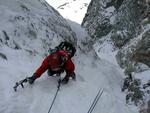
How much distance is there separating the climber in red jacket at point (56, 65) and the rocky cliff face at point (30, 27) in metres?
1.47

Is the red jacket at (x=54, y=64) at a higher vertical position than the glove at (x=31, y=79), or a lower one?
higher

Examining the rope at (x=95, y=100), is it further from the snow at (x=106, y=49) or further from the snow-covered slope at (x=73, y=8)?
the snow-covered slope at (x=73, y=8)

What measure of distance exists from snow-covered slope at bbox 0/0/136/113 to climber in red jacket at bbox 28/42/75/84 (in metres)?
0.27

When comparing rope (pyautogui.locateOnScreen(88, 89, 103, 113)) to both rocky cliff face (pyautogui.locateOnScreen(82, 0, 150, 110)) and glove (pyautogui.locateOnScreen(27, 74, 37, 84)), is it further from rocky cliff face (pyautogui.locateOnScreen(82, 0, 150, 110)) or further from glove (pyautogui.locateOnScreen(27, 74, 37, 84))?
rocky cliff face (pyautogui.locateOnScreen(82, 0, 150, 110))

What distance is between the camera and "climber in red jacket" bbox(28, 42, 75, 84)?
10797 millimetres

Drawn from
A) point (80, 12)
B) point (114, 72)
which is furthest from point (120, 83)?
point (80, 12)

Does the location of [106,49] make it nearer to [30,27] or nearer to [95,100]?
[30,27]

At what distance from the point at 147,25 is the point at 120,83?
15.9 ft

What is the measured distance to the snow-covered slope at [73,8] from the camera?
123 feet

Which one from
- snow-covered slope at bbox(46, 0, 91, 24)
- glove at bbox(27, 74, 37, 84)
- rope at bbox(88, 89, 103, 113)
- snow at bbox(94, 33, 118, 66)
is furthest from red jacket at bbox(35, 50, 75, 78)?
snow-covered slope at bbox(46, 0, 91, 24)

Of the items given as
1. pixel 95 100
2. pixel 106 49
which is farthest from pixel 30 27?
pixel 106 49

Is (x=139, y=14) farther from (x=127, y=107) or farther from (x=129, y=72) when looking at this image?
(x=127, y=107)

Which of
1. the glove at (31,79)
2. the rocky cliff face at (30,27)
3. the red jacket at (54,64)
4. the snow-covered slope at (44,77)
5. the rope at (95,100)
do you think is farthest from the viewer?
the rocky cliff face at (30,27)

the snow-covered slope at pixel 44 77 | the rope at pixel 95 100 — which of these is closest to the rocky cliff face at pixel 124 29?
the snow-covered slope at pixel 44 77
